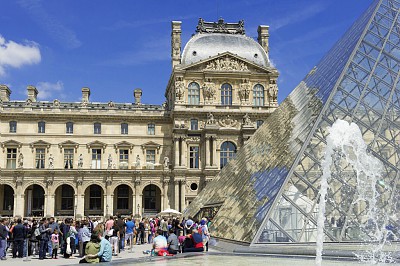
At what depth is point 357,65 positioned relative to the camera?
1639 centimetres

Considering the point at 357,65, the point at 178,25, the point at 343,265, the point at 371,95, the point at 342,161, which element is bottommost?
the point at 343,265

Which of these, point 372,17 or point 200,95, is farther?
point 200,95

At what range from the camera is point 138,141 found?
161ft

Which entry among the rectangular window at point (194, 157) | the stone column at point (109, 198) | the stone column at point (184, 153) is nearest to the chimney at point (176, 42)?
the stone column at point (184, 153)

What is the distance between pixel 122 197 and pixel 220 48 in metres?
18.2

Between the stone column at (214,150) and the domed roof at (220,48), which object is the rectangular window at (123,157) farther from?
the domed roof at (220,48)

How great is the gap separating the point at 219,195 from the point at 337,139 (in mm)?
8417

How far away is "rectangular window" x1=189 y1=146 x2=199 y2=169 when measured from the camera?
46.8m

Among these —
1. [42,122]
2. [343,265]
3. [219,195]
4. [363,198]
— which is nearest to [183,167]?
[42,122]

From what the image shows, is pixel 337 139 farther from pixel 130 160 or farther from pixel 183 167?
pixel 130 160

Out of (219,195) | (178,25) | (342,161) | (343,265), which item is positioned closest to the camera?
(343,265)

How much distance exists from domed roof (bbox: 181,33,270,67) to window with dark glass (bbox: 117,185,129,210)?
14.0 meters

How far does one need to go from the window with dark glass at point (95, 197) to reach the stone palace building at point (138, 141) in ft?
0.32

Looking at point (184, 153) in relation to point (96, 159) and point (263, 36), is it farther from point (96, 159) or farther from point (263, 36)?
point (263, 36)
